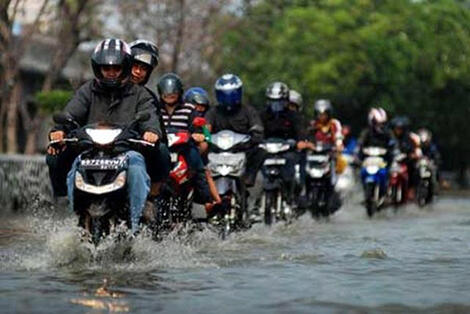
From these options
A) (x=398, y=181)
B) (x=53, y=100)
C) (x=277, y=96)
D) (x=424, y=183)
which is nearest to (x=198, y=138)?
(x=277, y=96)

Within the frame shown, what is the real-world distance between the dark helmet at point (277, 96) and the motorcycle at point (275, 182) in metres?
0.62

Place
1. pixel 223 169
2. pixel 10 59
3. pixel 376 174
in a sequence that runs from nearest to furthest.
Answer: pixel 223 169, pixel 376 174, pixel 10 59

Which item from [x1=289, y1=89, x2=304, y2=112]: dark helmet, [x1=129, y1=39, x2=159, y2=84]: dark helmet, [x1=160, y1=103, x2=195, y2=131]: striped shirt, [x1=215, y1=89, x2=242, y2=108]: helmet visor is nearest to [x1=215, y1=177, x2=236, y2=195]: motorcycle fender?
[x1=215, y1=89, x2=242, y2=108]: helmet visor

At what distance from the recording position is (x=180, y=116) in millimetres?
12898

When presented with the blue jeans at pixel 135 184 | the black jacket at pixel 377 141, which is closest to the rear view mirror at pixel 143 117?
the blue jeans at pixel 135 184

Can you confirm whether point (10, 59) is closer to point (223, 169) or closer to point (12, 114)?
point (12, 114)

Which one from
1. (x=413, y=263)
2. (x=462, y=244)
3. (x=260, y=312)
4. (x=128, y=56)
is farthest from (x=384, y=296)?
(x=462, y=244)

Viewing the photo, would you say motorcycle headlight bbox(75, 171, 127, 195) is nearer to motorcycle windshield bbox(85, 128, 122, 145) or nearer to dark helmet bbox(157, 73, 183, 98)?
motorcycle windshield bbox(85, 128, 122, 145)

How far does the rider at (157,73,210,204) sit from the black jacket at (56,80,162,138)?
86.3 inches

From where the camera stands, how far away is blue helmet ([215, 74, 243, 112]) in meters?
15.3

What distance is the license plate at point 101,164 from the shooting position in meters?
9.72

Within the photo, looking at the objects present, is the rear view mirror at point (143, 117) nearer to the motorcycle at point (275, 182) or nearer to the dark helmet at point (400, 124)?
the motorcycle at point (275, 182)

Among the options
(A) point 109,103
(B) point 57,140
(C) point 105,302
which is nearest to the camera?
(C) point 105,302

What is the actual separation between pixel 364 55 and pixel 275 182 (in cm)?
3216
